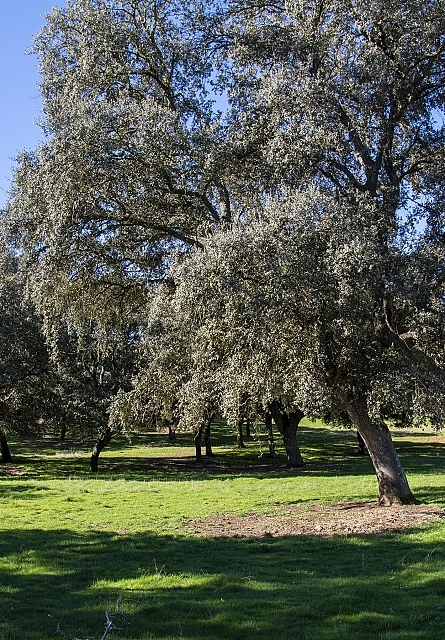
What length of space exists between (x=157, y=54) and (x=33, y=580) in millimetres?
13518

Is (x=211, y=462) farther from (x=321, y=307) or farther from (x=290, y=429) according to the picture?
(x=321, y=307)

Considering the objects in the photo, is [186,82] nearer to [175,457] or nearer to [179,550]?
[179,550]

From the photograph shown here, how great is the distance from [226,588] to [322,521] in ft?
23.4

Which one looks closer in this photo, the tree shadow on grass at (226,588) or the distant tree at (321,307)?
the tree shadow on grass at (226,588)

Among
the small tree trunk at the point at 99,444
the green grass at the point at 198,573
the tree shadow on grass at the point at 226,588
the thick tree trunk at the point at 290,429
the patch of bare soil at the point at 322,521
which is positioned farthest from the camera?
the thick tree trunk at the point at 290,429

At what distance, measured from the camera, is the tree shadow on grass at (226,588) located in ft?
22.1

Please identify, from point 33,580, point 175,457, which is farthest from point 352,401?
point 175,457

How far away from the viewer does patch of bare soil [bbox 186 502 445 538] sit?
13659 millimetres

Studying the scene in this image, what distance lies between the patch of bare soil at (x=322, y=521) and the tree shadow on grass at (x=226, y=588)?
110 cm

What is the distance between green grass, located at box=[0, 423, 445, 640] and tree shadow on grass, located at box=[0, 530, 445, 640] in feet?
0.07

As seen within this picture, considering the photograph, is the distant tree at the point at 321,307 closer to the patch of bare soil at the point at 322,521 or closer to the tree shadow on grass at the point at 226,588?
the patch of bare soil at the point at 322,521

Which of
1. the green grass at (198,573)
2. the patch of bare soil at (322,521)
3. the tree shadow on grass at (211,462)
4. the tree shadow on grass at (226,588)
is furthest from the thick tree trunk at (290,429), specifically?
the tree shadow on grass at (226,588)

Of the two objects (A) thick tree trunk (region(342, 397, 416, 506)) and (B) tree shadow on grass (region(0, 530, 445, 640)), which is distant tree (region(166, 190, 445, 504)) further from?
(B) tree shadow on grass (region(0, 530, 445, 640))

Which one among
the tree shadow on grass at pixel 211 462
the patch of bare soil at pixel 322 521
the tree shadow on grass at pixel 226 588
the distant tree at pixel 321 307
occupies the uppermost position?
the distant tree at pixel 321 307
